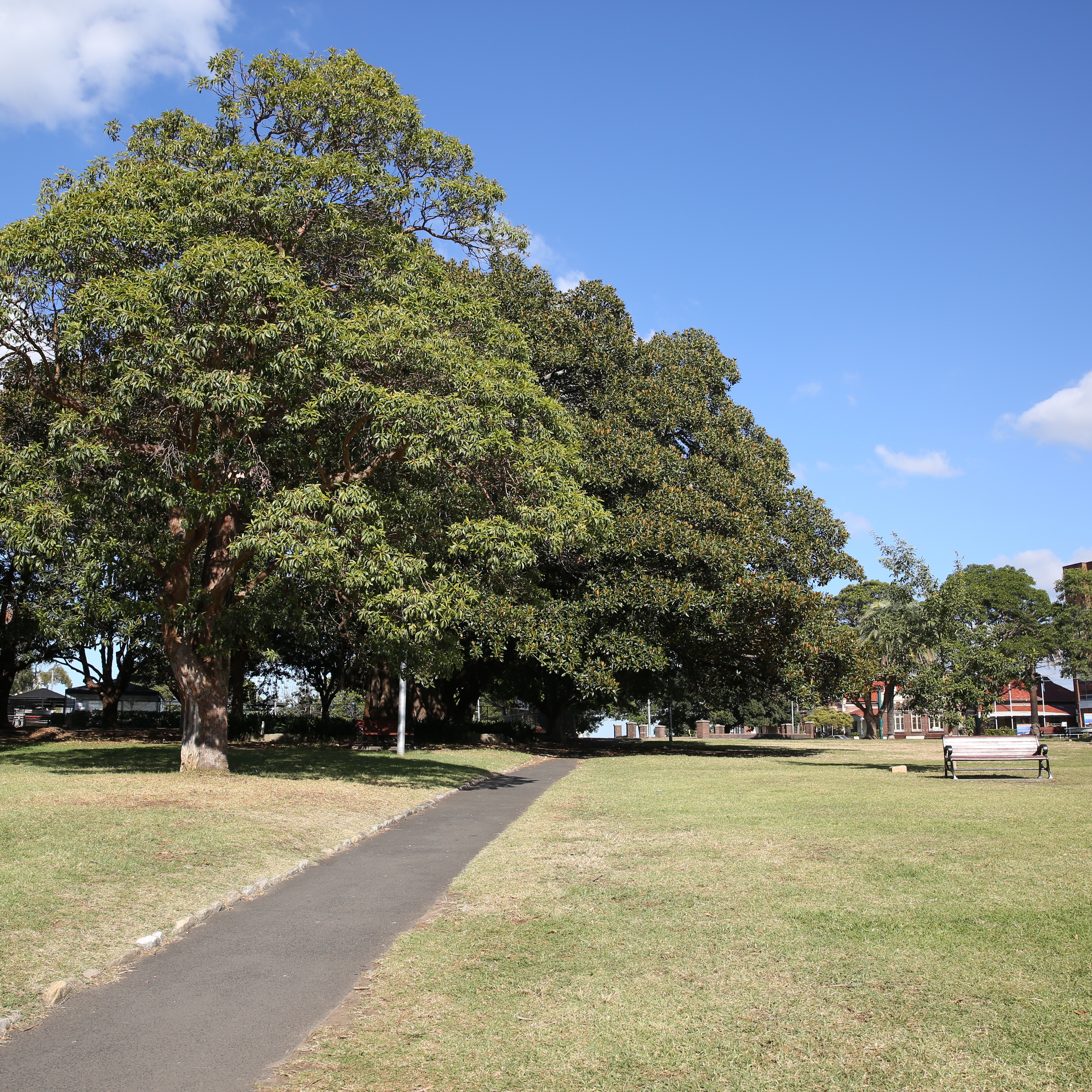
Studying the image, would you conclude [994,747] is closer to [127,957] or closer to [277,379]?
[277,379]

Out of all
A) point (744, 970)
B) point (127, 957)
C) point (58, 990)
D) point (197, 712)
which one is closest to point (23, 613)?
point (197, 712)

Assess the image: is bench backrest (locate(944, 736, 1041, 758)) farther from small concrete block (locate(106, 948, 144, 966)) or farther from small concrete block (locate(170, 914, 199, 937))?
small concrete block (locate(106, 948, 144, 966))

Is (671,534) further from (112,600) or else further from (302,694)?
(302,694)

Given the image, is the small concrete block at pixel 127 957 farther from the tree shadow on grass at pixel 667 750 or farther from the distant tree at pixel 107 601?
the tree shadow on grass at pixel 667 750

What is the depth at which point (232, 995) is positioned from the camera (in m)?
5.00

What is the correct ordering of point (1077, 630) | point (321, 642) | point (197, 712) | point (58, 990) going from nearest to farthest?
point (58, 990), point (197, 712), point (321, 642), point (1077, 630)

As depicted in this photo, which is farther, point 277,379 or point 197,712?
point 197,712

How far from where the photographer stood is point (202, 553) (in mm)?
21141

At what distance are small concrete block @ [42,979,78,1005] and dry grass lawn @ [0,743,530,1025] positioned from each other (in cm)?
5

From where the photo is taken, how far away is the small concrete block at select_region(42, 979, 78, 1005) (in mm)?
4770

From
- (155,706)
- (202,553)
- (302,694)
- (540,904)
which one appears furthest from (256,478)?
(155,706)

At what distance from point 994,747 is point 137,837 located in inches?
638

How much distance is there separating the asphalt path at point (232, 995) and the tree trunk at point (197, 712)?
8659mm

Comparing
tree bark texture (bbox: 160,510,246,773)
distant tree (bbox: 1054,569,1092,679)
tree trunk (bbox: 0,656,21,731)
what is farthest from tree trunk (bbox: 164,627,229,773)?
distant tree (bbox: 1054,569,1092,679)
